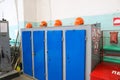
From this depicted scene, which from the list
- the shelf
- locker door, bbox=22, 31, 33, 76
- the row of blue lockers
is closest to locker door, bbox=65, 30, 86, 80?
the row of blue lockers

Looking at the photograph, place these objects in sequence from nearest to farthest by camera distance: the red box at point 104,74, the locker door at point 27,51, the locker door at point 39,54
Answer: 1. the red box at point 104,74
2. the locker door at point 39,54
3. the locker door at point 27,51

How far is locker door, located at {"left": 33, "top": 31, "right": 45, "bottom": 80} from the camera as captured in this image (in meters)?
3.26

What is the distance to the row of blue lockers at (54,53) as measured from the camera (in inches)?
100

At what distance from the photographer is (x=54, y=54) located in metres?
2.99

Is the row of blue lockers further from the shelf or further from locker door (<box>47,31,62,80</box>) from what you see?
the shelf

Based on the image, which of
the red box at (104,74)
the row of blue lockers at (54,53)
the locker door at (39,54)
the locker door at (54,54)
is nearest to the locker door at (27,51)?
the row of blue lockers at (54,53)

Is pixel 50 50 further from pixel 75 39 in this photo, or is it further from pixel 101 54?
pixel 101 54

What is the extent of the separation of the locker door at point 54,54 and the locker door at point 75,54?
203 millimetres

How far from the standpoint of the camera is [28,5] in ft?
14.2

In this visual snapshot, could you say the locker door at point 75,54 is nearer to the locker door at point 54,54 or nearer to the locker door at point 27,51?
the locker door at point 54,54

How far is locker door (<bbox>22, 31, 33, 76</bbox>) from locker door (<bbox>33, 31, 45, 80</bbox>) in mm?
232

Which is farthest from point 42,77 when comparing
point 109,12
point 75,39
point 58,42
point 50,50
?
point 109,12

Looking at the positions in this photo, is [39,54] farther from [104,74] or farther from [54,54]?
[104,74]

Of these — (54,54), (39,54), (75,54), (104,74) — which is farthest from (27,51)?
(104,74)
